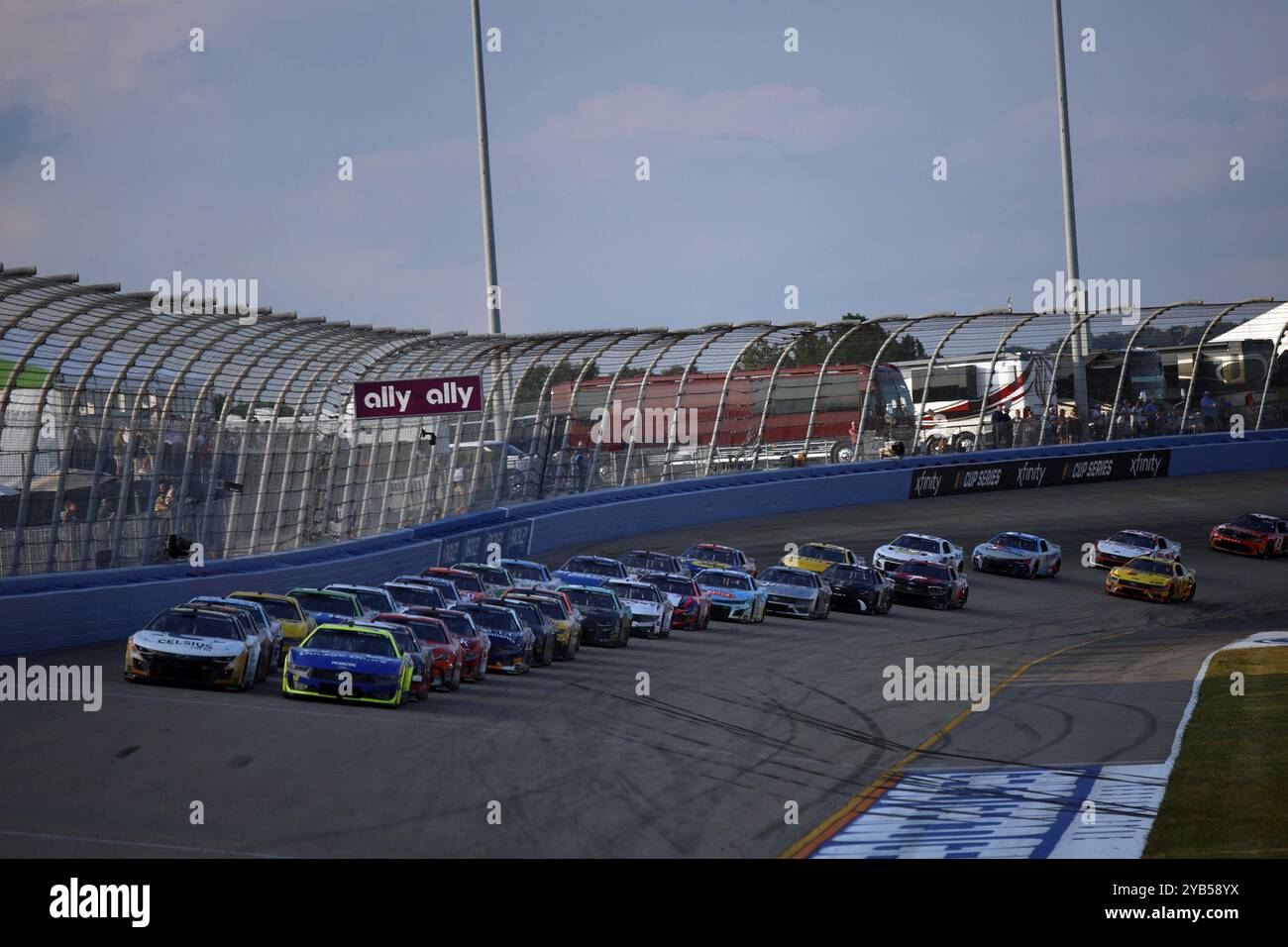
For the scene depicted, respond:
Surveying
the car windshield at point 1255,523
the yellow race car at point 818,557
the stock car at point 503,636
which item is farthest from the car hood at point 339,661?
the car windshield at point 1255,523

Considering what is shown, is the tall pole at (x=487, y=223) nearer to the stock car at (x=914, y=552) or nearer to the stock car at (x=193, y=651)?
the stock car at (x=914, y=552)

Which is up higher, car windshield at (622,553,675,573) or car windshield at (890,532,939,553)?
car windshield at (622,553,675,573)

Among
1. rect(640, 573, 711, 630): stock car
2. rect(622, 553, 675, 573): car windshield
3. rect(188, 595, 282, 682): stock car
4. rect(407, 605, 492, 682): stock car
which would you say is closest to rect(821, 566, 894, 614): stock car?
rect(622, 553, 675, 573): car windshield

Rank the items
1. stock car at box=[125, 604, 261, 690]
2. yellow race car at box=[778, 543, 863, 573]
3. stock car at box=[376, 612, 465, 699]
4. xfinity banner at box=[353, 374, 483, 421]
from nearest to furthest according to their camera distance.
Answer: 1. stock car at box=[125, 604, 261, 690]
2. stock car at box=[376, 612, 465, 699]
3. xfinity banner at box=[353, 374, 483, 421]
4. yellow race car at box=[778, 543, 863, 573]

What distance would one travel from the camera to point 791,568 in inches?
1292

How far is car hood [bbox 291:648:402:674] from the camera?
19922 mm

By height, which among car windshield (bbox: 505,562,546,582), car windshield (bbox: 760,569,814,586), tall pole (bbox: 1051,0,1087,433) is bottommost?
car windshield (bbox: 760,569,814,586)

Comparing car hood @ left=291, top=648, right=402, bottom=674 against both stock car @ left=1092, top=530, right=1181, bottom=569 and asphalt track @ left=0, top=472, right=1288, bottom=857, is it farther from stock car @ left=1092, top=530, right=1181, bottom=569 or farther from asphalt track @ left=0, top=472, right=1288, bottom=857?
stock car @ left=1092, top=530, right=1181, bottom=569

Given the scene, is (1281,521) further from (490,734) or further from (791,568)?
(490,734)

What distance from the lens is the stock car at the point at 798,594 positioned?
105 feet

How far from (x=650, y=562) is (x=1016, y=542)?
9828mm

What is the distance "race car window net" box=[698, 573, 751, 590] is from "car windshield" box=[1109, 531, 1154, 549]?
40.1 feet

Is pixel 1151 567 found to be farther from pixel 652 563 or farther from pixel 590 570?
pixel 590 570

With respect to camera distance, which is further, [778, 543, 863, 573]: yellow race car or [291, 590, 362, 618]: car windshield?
[778, 543, 863, 573]: yellow race car
